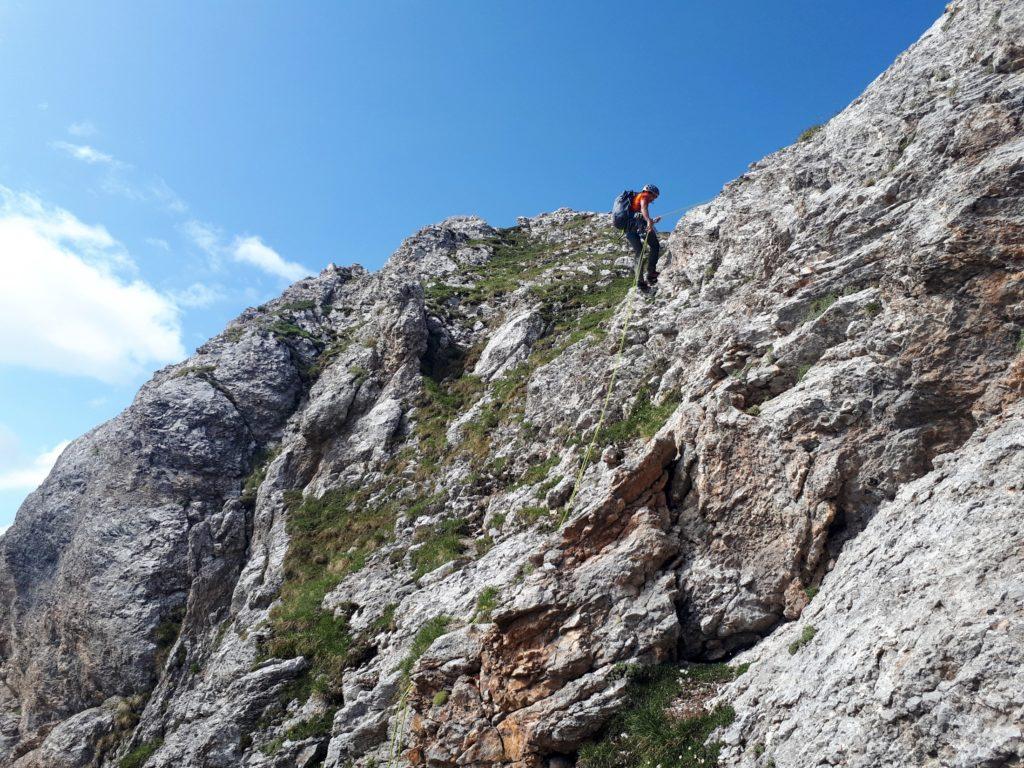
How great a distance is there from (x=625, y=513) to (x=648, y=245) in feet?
42.3

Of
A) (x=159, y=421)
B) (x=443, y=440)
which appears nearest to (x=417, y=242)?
(x=159, y=421)

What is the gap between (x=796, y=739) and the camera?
8.13 m

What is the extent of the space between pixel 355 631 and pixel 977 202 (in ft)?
67.5

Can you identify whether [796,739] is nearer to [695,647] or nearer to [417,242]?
[695,647]

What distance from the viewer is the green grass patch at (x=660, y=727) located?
9.82 m

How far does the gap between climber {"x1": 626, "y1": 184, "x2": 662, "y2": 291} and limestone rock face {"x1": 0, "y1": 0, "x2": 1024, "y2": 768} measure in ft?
4.84

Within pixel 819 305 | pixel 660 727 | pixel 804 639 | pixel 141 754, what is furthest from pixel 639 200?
pixel 141 754

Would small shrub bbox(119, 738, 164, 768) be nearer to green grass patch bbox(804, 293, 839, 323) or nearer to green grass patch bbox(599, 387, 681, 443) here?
green grass patch bbox(599, 387, 681, 443)

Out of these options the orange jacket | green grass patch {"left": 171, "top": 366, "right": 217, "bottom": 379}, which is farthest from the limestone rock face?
the orange jacket

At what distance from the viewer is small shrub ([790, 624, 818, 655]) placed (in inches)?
377

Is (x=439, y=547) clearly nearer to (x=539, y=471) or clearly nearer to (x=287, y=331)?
(x=539, y=471)

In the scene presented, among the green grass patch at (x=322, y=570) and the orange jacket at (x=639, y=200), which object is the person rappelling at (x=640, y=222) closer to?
the orange jacket at (x=639, y=200)

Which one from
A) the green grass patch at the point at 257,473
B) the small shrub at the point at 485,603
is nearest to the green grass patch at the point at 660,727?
the small shrub at the point at 485,603

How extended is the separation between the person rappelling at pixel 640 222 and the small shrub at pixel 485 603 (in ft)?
44.0
